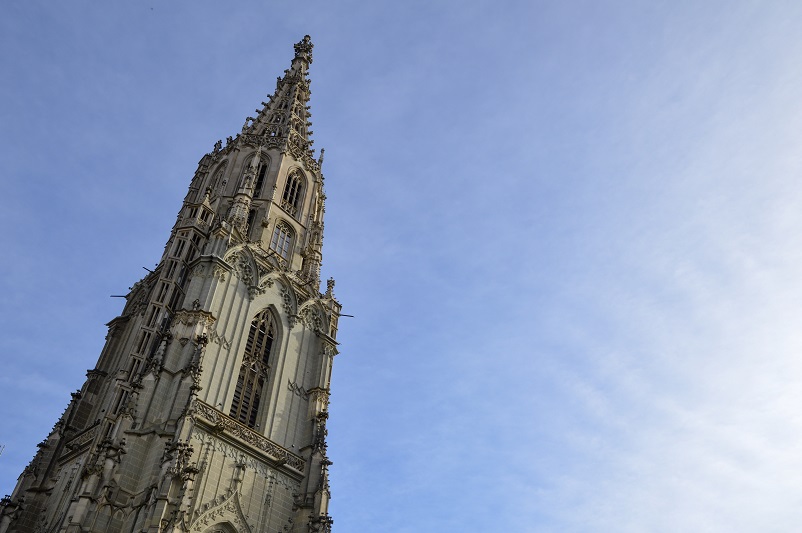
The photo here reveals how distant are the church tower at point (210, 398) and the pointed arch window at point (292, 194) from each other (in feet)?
0.93

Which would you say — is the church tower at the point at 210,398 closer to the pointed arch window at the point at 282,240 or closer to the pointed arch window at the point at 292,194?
the pointed arch window at the point at 282,240

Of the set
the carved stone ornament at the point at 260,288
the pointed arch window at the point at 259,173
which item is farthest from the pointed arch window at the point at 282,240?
the carved stone ornament at the point at 260,288

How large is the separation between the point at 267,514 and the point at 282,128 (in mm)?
32283

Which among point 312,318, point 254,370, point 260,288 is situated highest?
point 312,318

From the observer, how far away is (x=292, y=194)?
50.2m

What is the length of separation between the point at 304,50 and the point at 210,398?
46.2 m

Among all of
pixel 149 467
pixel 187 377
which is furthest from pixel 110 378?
pixel 149 467

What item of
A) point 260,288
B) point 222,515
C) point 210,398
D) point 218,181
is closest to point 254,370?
point 210,398

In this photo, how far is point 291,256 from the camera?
45.6m

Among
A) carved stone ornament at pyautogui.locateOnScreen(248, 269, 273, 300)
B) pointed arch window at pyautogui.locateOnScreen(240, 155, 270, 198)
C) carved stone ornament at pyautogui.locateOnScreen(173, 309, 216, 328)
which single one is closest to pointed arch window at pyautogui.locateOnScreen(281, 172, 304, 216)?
pointed arch window at pyautogui.locateOnScreen(240, 155, 270, 198)

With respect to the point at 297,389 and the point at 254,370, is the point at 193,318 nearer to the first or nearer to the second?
the point at 254,370

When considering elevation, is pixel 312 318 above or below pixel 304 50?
below

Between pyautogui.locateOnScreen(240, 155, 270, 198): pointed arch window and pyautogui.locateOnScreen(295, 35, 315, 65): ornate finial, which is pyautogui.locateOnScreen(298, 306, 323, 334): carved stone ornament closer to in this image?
pyautogui.locateOnScreen(240, 155, 270, 198): pointed arch window

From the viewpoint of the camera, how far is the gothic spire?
53906 millimetres
